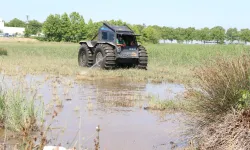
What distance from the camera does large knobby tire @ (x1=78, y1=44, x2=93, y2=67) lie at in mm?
18131

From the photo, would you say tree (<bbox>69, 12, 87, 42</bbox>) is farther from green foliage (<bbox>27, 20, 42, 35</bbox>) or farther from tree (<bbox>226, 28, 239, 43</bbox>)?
tree (<bbox>226, 28, 239, 43</bbox>)

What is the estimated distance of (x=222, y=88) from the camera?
524cm

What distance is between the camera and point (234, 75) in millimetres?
5230

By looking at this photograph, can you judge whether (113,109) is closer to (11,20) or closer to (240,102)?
(240,102)

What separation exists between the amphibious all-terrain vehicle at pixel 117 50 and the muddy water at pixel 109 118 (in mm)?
4286

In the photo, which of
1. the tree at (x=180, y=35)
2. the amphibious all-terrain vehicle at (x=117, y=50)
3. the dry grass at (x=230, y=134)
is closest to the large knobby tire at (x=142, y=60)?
the amphibious all-terrain vehicle at (x=117, y=50)

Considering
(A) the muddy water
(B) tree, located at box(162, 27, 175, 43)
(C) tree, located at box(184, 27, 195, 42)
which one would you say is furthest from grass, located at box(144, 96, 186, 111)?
(B) tree, located at box(162, 27, 175, 43)

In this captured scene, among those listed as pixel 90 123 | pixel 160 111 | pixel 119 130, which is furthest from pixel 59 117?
pixel 160 111

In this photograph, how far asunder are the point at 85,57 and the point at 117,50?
2.89 metres

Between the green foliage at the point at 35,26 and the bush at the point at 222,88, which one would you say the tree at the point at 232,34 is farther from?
the bush at the point at 222,88

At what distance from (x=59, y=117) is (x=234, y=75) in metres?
3.48

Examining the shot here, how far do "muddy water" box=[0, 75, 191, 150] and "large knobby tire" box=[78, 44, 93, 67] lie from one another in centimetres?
598

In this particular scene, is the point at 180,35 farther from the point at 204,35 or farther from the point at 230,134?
the point at 230,134

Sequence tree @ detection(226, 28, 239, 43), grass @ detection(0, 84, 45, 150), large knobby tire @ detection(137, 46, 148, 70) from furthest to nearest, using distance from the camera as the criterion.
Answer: tree @ detection(226, 28, 239, 43)
large knobby tire @ detection(137, 46, 148, 70)
grass @ detection(0, 84, 45, 150)
